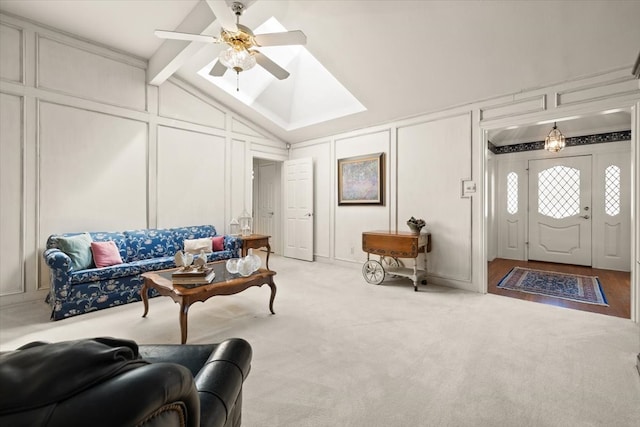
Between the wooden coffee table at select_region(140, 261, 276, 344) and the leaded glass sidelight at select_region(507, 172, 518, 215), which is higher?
the leaded glass sidelight at select_region(507, 172, 518, 215)

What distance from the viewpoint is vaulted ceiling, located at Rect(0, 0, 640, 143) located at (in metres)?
2.59

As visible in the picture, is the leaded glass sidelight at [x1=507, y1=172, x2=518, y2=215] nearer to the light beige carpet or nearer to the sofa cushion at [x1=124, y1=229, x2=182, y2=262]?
the light beige carpet

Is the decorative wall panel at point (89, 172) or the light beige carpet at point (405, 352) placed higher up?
the decorative wall panel at point (89, 172)

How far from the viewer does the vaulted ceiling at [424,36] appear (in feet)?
8.50

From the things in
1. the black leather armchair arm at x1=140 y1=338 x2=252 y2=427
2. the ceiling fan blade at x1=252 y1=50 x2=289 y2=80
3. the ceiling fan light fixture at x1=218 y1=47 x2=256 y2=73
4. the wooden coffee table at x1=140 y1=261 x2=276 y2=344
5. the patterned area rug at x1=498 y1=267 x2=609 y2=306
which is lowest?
the patterned area rug at x1=498 y1=267 x2=609 y2=306

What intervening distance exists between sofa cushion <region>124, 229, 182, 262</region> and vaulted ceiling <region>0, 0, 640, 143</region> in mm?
2359

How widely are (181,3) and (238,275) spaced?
2.88 metres

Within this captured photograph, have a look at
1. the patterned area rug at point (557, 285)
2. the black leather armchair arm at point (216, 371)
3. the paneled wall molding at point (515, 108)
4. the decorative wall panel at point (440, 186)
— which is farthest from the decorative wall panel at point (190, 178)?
the patterned area rug at point (557, 285)

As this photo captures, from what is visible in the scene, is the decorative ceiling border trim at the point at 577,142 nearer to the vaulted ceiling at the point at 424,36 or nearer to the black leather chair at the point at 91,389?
the vaulted ceiling at the point at 424,36

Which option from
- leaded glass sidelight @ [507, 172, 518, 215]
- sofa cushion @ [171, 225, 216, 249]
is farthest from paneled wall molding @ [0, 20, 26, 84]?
leaded glass sidelight @ [507, 172, 518, 215]

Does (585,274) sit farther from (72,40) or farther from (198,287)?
(72,40)

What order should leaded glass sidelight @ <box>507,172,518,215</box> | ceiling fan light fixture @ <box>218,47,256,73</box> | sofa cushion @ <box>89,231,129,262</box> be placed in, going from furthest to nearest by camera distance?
leaded glass sidelight @ <box>507,172,518,215</box> < sofa cushion @ <box>89,231,129,262</box> < ceiling fan light fixture @ <box>218,47,256,73</box>

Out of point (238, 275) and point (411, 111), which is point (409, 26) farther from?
point (238, 275)

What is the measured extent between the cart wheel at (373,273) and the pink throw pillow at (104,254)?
3112 mm
